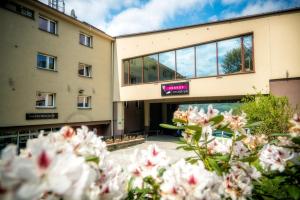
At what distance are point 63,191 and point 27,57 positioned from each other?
1487cm

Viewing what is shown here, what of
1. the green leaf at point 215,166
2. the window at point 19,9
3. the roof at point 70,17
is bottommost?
the green leaf at point 215,166

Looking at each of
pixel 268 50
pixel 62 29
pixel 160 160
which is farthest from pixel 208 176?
pixel 62 29

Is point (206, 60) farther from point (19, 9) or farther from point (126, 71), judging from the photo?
point (19, 9)

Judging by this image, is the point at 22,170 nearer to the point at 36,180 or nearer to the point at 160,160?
the point at 36,180

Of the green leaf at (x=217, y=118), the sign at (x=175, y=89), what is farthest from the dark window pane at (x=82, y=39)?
the green leaf at (x=217, y=118)

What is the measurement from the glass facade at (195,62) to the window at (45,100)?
6.26 metres

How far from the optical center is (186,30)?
51.4ft

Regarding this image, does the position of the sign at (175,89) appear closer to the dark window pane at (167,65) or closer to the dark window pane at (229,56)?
the dark window pane at (167,65)

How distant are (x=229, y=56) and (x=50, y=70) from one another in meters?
12.0

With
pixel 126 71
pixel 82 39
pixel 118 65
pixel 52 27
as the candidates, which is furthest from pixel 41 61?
pixel 126 71

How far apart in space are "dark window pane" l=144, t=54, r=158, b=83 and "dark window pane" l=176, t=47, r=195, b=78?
1.98 meters

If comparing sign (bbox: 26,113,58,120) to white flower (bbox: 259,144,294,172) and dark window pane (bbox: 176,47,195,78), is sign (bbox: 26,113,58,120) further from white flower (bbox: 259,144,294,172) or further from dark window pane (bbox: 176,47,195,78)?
white flower (bbox: 259,144,294,172)

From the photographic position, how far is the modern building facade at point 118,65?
12.4 meters

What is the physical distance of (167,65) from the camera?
55.1 feet
